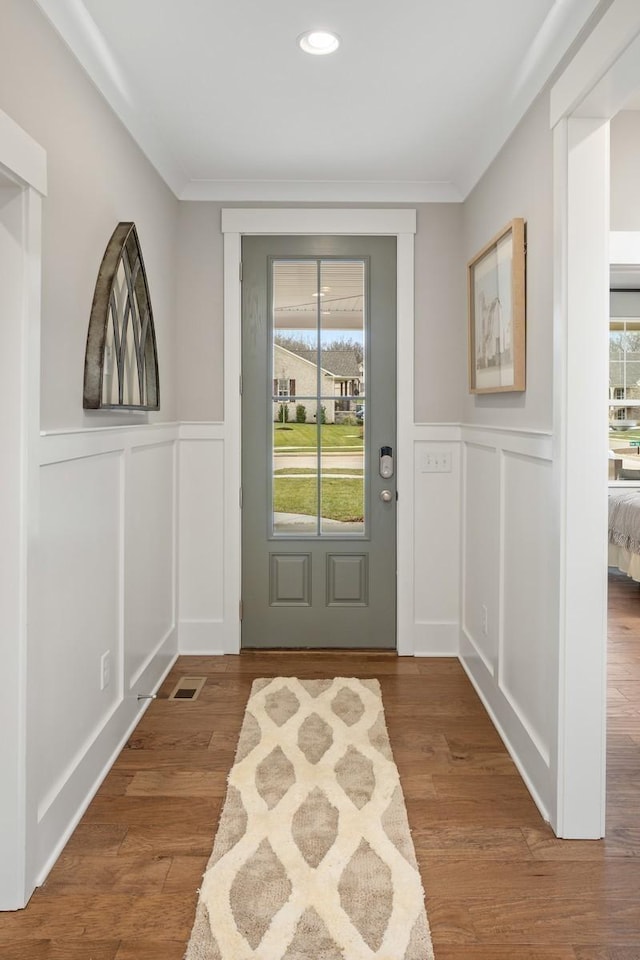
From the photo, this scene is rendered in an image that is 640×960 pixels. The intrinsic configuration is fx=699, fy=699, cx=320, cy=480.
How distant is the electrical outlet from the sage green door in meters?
1.29

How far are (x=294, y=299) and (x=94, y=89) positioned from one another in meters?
1.55

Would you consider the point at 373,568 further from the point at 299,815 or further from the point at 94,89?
the point at 94,89

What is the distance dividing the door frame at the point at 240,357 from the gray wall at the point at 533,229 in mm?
748

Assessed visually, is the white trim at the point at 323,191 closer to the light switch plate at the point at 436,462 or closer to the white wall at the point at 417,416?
the white wall at the point at 417,416

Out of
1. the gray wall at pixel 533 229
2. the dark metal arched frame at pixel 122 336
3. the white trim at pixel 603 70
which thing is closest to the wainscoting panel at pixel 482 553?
the gray wall at pixel 533 229

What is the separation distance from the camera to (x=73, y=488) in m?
A: 2.13

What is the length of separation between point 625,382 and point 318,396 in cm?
390

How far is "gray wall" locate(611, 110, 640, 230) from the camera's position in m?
2.51

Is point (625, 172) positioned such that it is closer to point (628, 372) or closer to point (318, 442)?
point (318, 442)

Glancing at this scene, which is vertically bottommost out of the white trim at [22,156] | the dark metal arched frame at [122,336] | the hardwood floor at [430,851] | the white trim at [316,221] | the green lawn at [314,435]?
the hardwood floor at [430,851]

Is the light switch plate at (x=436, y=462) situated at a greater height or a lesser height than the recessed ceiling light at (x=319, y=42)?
lesser

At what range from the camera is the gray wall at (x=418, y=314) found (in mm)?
3635

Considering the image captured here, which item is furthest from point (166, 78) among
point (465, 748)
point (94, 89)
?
point (465, 748)

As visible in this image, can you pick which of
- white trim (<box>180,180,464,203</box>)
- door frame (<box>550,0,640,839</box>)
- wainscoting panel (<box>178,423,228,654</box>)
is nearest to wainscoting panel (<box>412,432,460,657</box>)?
wainscoting panel (<box>178,423,228,654</box>)
